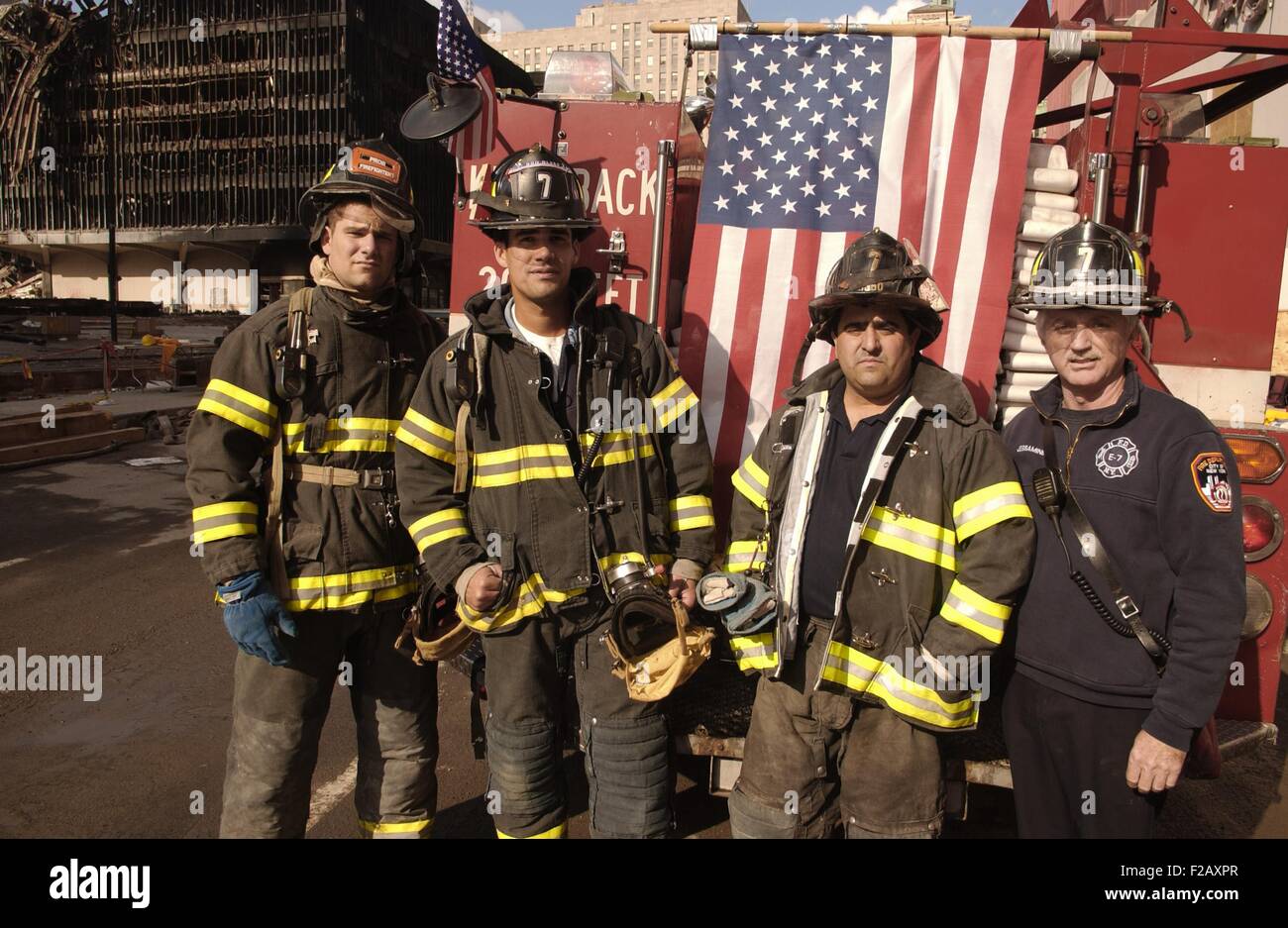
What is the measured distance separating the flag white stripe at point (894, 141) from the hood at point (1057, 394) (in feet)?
3.72

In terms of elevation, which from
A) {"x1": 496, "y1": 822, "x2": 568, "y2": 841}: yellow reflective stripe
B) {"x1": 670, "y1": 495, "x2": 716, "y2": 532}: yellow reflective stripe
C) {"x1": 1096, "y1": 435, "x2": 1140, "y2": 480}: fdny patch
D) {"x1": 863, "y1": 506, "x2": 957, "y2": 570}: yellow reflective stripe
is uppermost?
{"x1": 1096, "y1": 435, "x2": 1140, "y2": 480}: fdny patch

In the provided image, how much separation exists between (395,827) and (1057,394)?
8.15 feet

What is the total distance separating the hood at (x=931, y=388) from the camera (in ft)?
7.16

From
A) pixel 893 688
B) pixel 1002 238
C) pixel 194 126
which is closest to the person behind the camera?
pixel 893 688

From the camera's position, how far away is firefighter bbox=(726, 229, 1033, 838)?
2.13 m

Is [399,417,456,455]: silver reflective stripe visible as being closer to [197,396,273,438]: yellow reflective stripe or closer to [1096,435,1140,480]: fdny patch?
[197,396,273,438]: yellow reflective stripe

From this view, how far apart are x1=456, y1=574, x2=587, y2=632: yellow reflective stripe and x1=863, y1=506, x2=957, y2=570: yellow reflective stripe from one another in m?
0.88

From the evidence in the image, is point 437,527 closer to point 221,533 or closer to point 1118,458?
point 221,533

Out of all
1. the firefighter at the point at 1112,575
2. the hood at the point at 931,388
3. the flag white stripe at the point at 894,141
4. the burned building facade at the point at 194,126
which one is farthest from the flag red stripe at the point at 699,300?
the burned building facade at the point at 194,126

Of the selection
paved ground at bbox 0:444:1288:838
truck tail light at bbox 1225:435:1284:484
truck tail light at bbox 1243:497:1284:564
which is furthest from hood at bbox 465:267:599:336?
truck tail light at bbox 1243:497:1284:564

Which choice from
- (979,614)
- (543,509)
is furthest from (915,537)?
(543,509)

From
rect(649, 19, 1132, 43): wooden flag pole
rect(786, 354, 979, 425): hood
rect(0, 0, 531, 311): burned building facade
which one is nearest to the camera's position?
rect(786, 354, 979, 425): hood

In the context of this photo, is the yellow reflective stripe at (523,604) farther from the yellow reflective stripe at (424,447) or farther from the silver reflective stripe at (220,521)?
the silver reflective stripe at (220,521)

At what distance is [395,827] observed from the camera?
2.69 meters
